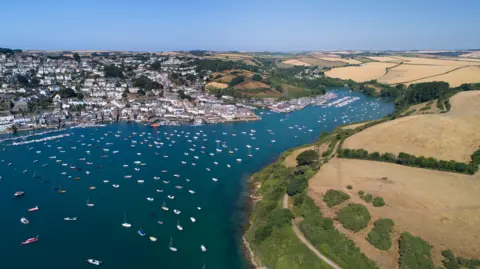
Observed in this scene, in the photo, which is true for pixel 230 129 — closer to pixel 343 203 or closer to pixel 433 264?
pixel 343 203

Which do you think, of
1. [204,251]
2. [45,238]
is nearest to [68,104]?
[45,238]

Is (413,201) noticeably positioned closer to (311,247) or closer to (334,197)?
(334,197)

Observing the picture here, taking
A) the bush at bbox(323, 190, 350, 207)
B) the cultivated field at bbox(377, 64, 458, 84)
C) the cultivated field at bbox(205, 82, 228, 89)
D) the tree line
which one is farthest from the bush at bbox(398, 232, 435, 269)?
the cultivated field at bbox(377, 64, 458, 84)

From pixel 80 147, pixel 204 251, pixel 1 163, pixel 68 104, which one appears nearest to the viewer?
pixel 204 251

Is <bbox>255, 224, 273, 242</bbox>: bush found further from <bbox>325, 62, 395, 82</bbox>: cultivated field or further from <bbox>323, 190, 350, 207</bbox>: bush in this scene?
<bbox>325, 62, 395, 82</bbox>: cultivated field

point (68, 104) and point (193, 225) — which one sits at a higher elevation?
point (68, 104)

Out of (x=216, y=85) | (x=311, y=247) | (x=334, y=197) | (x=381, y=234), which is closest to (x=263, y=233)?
(x=311, y=247)

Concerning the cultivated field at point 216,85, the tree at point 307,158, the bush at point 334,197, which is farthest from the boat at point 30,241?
the cultivated field at point 216,85

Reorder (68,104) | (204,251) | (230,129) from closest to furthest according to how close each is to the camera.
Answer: (204,251)
(230,129)
(68,104)
